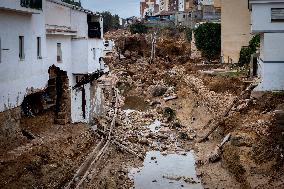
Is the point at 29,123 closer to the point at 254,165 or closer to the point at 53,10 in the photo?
the point at 53,10

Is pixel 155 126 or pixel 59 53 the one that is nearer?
pixel 59 53

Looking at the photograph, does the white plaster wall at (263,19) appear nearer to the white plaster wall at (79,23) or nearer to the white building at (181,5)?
the white plaster wall at (79,23)

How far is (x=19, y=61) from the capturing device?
69.1ft

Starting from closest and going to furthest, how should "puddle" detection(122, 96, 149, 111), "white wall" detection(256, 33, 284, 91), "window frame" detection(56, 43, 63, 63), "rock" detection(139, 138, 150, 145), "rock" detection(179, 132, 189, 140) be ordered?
1. "window frame" detection(56, 43, 63, 63)
2. "white wall" detection(256, 33, 284, 91)
3. "rock" detection(139, 138, 150, 145)
4. "rock" detection(179, 132, 189, 140)
5. "puddle" detection(122, 96, 149, 111)

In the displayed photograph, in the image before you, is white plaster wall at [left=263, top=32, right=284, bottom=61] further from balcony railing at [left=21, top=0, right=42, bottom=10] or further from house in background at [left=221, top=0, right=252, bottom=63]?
house in background at [left=221, top=0, right=252, bottom=63]

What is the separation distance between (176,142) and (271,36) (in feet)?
31.2

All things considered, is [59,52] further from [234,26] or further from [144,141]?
[234,26]

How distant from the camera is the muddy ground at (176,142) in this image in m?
19.3

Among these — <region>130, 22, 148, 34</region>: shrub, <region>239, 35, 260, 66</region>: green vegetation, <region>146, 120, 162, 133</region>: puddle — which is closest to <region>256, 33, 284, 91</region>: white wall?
<region>146, 120, 162, 133</region>: puddle

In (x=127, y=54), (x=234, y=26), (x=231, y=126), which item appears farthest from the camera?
(x=127, y=54)

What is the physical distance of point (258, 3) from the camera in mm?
27844

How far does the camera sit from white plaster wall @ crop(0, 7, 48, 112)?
19.4 metres

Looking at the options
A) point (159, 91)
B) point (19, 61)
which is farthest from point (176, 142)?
point (159, 91)

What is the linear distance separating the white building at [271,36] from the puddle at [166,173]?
7.16m
